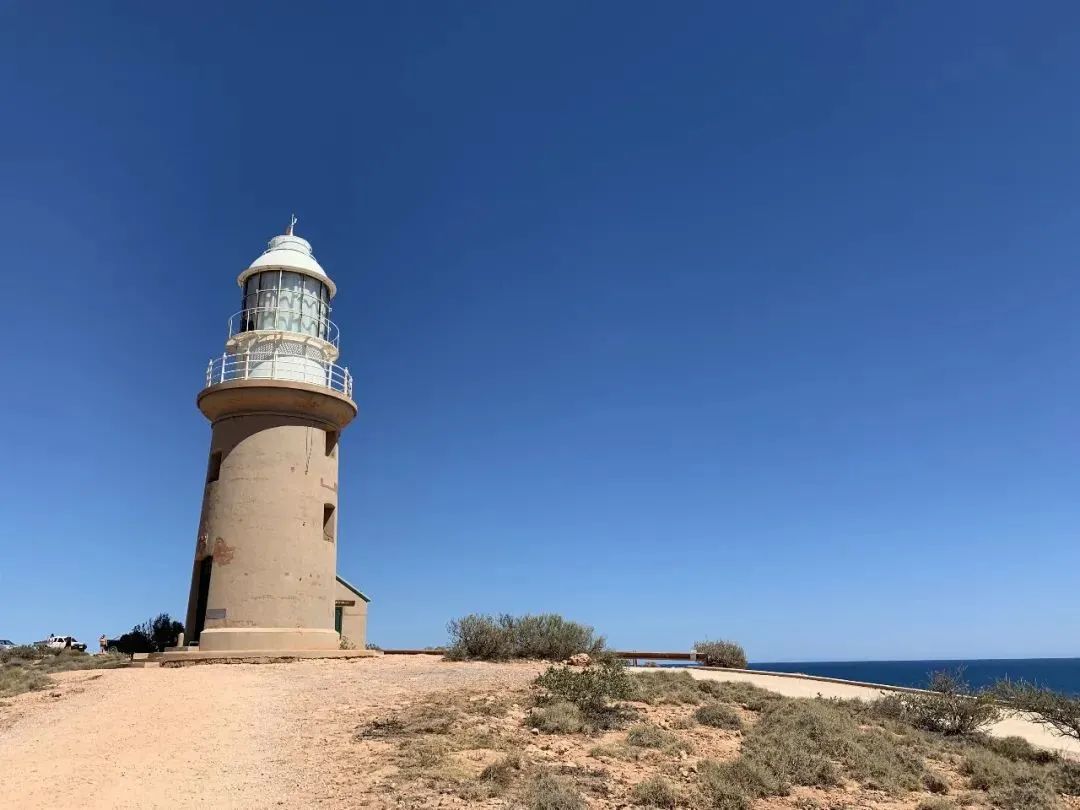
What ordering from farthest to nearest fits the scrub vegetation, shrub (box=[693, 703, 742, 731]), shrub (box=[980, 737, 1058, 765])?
shrub (box=[693, 703, 742, 731])
shrub (box=[980, 737, 1058, 765])
the scrub vegetation

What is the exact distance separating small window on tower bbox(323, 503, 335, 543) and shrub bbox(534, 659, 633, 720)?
9.99 metres

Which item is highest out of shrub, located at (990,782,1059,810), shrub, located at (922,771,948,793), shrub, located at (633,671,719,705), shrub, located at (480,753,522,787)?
shrub, located at (633,671,719,705)

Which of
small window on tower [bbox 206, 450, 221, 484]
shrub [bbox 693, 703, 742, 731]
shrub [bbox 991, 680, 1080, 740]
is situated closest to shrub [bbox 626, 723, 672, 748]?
shrub [bbox 693, 703, 742, 731]

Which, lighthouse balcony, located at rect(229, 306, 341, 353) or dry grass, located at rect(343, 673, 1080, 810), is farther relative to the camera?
lighthouse balcony, located at rect(229, 306, 341, 353)

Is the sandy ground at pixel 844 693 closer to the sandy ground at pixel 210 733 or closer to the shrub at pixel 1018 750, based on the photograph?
the sandy ground at pixel 210 733

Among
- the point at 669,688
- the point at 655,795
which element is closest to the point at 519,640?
the point at 669,688

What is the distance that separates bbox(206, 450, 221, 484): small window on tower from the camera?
859 inches

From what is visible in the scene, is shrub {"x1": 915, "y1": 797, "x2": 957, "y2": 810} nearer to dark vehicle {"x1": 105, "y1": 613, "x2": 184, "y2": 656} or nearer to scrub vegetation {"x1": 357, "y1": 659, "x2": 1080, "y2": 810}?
scrub vegetation {"x1": 357, "y1": 659, "x2": 1080, "y2": 810}

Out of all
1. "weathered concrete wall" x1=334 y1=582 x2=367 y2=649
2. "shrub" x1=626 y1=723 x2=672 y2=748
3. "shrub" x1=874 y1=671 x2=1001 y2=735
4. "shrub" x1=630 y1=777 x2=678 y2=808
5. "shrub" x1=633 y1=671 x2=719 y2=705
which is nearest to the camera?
"shrub" x1=630 y1=777 x2=678 y2=808

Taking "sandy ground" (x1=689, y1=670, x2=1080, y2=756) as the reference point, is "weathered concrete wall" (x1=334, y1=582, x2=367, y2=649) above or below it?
above

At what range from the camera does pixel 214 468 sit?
72.2 feet

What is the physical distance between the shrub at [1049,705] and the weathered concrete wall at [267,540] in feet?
51.4

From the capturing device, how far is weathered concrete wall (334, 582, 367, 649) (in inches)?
1129

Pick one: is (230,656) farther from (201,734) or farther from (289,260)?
(289,260)
